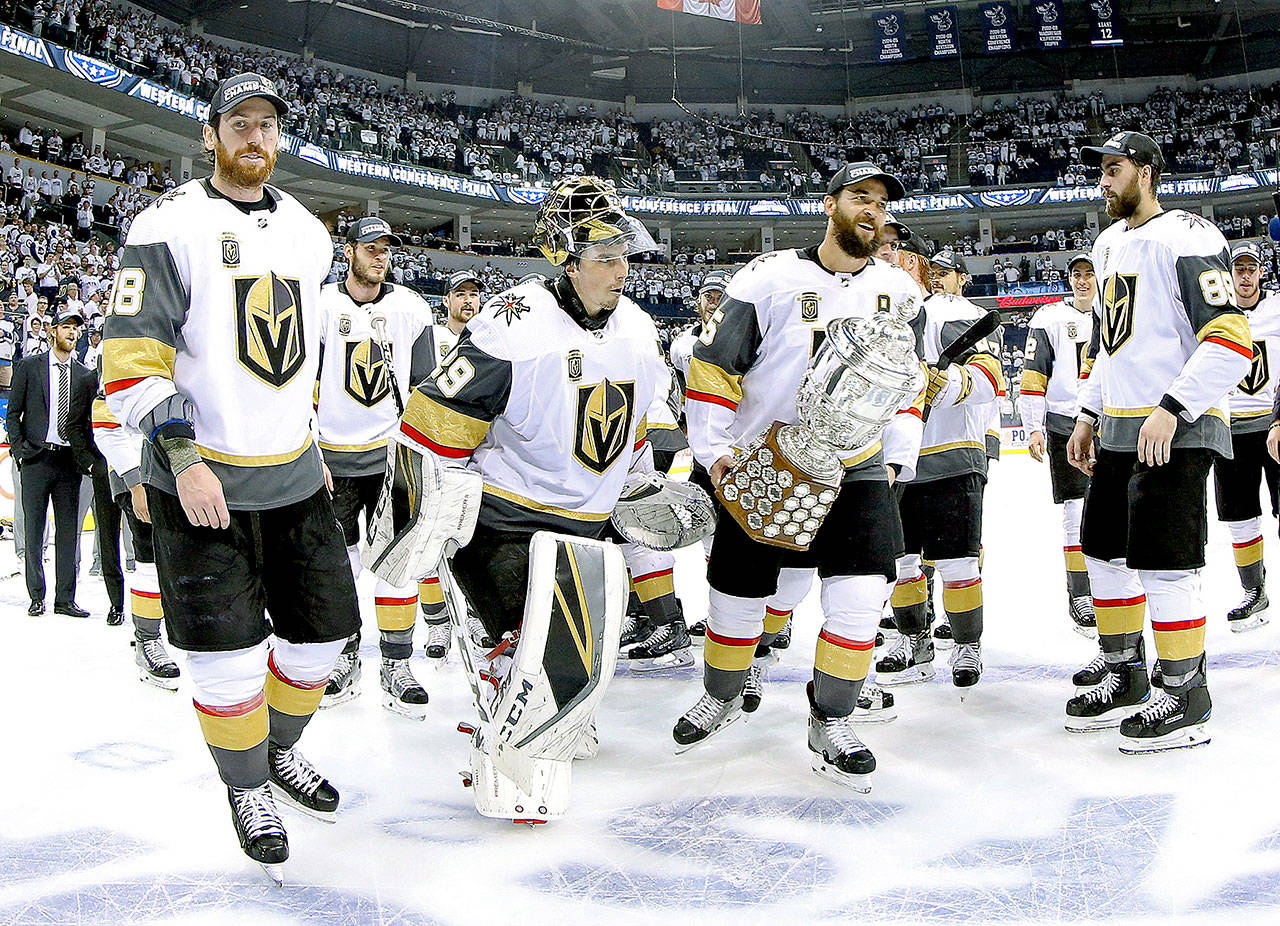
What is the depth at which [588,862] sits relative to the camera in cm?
252

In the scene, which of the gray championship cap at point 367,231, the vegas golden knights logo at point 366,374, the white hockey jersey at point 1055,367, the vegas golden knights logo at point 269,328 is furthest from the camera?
the white hockey jersey at point 1055,367

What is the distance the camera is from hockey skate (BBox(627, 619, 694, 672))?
4656mm

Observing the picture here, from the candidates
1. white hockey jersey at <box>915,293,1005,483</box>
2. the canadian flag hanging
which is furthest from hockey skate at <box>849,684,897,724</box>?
the canadian flag hanging

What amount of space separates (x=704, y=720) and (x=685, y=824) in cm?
69

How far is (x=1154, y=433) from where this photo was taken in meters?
3.18

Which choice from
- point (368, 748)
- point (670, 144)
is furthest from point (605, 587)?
point (670, 144)

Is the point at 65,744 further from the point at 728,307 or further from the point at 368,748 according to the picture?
the point at 728,307

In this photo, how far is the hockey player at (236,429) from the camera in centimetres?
231

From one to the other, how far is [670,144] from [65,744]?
100 feet

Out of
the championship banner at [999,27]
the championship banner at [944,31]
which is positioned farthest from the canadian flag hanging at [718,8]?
the championship banner at [999,27]

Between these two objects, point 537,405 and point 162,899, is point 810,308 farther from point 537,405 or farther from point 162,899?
point 162,899

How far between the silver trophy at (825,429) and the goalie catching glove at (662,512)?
0.09 m

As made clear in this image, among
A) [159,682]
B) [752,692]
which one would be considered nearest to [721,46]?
[159,682]

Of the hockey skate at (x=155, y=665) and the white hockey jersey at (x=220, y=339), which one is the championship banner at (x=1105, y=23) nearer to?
the hockey skate at (x=155, y=665)
